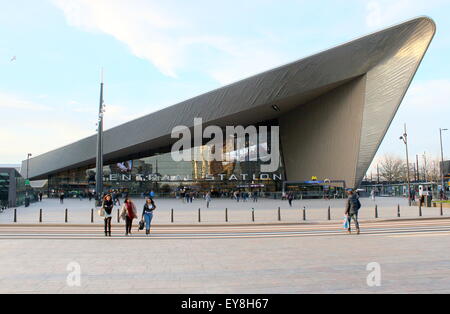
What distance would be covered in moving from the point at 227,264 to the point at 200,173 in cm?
4730

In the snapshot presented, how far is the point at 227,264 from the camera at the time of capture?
6.61 metres

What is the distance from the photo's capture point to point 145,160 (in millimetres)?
55750

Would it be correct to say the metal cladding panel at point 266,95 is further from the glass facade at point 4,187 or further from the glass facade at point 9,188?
the glass facade at point 4,187

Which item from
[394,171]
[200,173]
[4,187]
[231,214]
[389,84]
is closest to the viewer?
[231,214]

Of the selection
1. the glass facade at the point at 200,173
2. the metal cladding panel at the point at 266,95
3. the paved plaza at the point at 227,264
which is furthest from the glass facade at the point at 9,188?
the glass facade at the point at 200,173

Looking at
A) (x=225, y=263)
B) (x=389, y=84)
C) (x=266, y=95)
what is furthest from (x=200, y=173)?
(x=225, y=263)

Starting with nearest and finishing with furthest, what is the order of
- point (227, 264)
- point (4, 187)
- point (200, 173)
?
point (227, 264) → point (4, 187) → point (200, 173)

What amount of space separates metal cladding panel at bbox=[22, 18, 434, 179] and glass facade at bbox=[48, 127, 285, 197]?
14.1 feet

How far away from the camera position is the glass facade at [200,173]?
52.8 metres

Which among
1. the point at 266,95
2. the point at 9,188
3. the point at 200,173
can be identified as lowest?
the point at 9,188

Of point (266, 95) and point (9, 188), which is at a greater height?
point (266, 95)

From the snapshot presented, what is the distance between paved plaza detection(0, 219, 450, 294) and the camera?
5031mm

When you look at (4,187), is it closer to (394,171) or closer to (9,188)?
(9,188)
